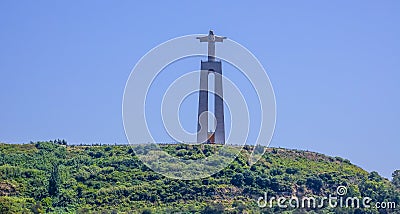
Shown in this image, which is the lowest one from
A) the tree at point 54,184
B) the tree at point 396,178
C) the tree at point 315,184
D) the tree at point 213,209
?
the tree at point 213,209

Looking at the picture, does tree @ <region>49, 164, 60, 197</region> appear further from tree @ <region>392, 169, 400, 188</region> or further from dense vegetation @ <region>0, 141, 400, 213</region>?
tree @ <region>392, 169, 400, 188</region>

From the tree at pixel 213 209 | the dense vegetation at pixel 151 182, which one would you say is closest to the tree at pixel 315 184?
the dense vegetation at pixel 151 182

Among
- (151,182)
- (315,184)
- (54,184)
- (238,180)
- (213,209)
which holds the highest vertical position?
(238,180)

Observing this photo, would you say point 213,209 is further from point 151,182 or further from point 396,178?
point 396,178

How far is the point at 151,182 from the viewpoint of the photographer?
348ft

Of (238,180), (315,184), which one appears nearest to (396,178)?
(315,184)

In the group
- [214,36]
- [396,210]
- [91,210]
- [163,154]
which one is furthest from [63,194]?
[396,210]

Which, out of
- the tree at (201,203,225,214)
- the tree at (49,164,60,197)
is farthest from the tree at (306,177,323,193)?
the tree at (49,164,60,197)

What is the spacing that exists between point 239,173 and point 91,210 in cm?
1665

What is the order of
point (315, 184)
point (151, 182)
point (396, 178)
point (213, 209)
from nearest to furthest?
point (213, 209)
point (151, 182)
point (315, 184)
point (396, 178)

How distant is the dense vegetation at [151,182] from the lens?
9975 cm

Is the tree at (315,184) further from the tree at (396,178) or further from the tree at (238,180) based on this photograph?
the tree at (396,178)

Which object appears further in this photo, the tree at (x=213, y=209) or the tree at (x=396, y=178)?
the tree at (x=396, y=178)

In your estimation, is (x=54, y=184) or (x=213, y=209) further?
(x=54, y=184)
